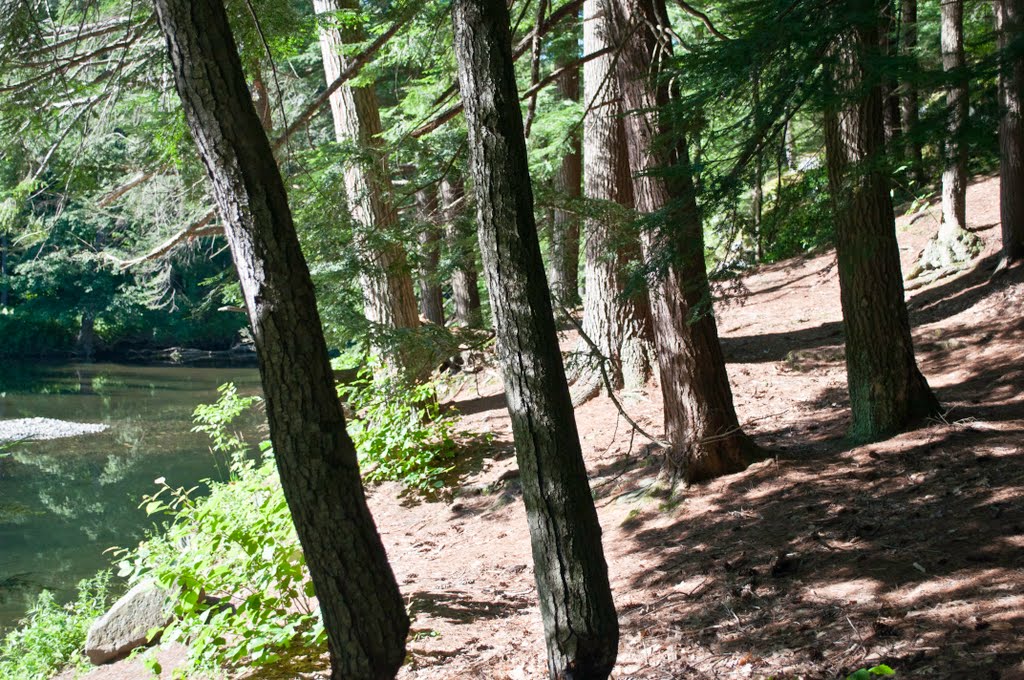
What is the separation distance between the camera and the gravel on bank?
19.6m

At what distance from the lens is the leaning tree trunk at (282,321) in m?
2.78

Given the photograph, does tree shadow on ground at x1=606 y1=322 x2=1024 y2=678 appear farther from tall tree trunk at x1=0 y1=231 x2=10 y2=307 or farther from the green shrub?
tall tree trunk at x1=0 y1=231 x2=10 y2=307

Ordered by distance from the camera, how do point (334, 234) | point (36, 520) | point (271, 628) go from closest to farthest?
point (271, 628)
point (334, 234)
point (36, 520)

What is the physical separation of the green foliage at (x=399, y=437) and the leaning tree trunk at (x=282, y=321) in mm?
5051

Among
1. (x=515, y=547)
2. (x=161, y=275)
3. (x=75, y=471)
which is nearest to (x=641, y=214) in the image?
(x=515, y=547)

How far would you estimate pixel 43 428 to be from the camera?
20.4m

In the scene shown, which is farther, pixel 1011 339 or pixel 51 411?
pixel 51 411

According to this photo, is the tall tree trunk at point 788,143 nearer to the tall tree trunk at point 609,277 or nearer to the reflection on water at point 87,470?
the tall tree trunk at point 609,277

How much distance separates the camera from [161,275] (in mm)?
11938

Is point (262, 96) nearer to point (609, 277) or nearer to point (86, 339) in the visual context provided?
point (609, 277)

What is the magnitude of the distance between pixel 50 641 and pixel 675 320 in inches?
258

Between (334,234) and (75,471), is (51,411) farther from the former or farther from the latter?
(334,234)

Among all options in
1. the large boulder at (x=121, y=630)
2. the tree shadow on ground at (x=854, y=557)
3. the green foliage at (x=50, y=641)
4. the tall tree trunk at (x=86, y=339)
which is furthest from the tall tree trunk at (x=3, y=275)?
the tree shadow on ground at (x=854, y=557)

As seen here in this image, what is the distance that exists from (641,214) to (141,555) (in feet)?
13.0
